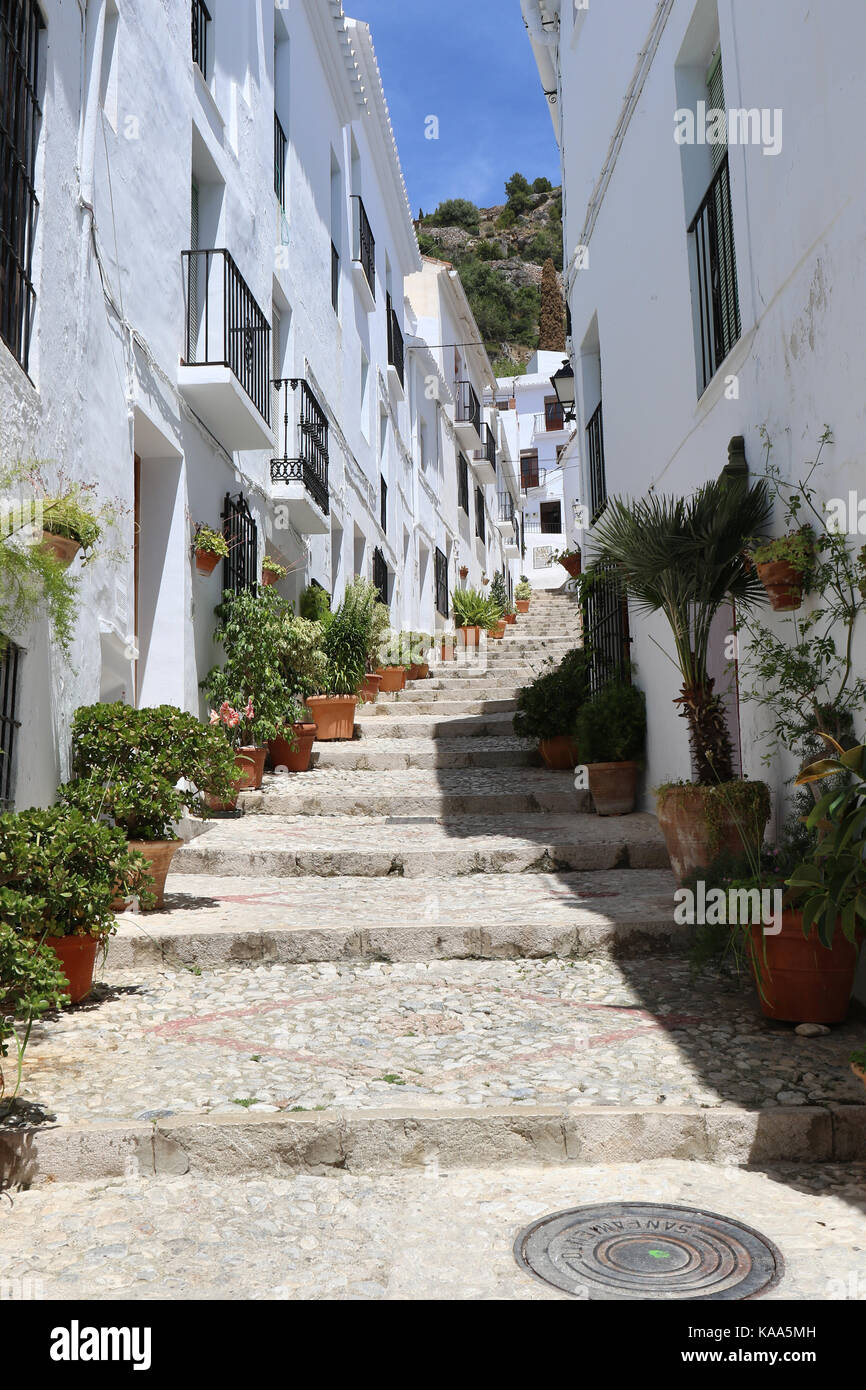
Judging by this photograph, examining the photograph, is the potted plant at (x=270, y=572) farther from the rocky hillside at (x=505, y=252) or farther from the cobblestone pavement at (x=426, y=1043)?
the rocky hillside at (x=505, y=252)

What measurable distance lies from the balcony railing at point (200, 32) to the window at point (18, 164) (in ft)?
14.2

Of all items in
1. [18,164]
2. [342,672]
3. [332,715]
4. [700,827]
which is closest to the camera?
[18,164]

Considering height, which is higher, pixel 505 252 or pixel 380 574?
pixel 505 252

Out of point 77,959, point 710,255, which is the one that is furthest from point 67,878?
point 710,255

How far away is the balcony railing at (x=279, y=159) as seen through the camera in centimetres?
1162

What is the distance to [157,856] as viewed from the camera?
5.70 meters

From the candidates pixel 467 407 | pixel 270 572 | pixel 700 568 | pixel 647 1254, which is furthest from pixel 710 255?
pixel 467 407

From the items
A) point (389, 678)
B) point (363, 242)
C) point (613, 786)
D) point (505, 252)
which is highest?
point (505, 252)

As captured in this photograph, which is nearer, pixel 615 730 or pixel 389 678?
pixel 615 730

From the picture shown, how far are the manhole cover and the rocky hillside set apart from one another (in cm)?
4679

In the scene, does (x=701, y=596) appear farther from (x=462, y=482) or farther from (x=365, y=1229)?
(x=462, y=482)

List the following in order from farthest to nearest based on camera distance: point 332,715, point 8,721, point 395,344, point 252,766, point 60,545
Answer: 1. point 395,344
2. point 332,715
3. point 252,766
4. point 8,721
5. point 60,545

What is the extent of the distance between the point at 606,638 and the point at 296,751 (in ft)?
10.2
